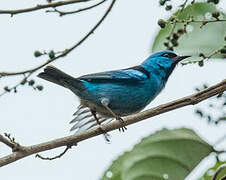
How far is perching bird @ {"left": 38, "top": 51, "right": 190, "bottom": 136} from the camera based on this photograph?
5.02 metres

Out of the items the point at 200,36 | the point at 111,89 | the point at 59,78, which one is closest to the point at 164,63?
the point at 111,89

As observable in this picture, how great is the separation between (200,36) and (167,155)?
3.26ft

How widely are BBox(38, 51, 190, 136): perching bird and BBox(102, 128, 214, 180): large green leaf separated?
1.67 ft

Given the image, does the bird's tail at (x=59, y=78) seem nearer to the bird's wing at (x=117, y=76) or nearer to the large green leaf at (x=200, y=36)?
the bird's wing at (x=117, y=76)

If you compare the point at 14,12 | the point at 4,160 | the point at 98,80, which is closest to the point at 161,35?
the point at 98,80

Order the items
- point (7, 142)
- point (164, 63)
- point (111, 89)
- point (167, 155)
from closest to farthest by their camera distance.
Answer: point (7, 142)
point (167, 155)
point (111, 89)
point (164, 63)

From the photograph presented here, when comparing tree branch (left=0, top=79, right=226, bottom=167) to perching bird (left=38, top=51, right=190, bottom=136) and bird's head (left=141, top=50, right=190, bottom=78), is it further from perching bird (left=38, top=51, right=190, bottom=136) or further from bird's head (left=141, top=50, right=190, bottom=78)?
bird's head (left=141, top=50, right=190, bottom=78)

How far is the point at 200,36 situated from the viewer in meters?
4.72

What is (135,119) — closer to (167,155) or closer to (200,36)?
(167,155)

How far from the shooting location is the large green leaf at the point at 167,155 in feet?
14.3

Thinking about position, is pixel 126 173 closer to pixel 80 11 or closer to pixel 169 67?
pixel 80 11

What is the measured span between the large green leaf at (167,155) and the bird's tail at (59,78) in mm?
945

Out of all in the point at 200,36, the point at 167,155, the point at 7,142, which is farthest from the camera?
the point at 200,36

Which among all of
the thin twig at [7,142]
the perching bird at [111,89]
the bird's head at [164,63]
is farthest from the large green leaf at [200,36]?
the thin twig at [7,142]
